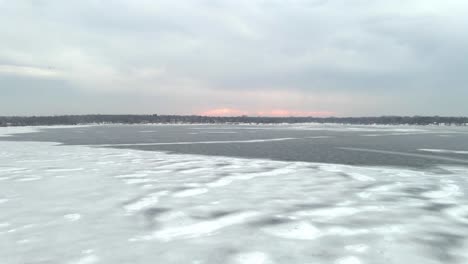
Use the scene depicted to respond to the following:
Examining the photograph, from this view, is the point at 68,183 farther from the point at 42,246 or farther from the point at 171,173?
the point at 42,246

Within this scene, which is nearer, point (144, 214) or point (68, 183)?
point (144, 214)

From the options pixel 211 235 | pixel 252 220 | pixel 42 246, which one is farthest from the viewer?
pixel 252 220

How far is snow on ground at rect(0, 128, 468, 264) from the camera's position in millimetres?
2984

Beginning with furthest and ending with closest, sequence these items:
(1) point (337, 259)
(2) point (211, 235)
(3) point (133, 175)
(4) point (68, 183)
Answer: (3) point (133, 175), (4) point (68, 183), (2) point (211, 235), (1) point (337, 259)

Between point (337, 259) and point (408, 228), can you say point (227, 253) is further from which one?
point (408, 228)

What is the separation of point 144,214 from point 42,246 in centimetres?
123

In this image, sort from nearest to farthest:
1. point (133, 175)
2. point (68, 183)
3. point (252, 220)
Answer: point (252, 220), point (68, 183), point (133, 175)

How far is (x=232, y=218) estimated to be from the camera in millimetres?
3988

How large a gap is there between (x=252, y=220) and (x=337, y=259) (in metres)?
1.23

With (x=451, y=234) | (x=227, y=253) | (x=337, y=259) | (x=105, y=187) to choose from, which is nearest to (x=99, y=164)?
(x=105, y=187)

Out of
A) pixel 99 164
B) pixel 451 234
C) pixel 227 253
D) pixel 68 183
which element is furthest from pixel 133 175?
pixel 451 234

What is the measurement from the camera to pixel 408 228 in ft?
11.9

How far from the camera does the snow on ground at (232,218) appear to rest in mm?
2984

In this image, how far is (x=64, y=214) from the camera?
4141 millimetres
